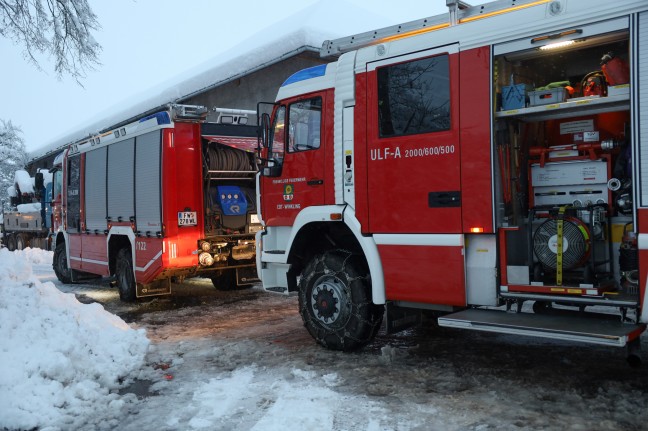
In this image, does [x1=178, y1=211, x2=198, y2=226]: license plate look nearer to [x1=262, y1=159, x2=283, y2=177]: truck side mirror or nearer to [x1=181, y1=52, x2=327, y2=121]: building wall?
[x1=262, y1=159, x2=283, y2=177]: truck side mirror

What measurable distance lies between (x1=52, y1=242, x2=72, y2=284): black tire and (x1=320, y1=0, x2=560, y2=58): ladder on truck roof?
10185 millimetres

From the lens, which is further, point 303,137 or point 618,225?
point 303,137

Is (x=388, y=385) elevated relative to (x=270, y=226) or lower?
lower

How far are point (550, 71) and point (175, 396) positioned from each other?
4.87 meters

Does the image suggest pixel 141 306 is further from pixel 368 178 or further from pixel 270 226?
pixel 368 178

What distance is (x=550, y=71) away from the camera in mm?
5973

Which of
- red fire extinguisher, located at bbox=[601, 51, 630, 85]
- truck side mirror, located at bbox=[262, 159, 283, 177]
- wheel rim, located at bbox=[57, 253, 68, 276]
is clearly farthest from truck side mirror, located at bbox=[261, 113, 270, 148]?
wheel rim, located at bbox=[57, 253, 68, 276]

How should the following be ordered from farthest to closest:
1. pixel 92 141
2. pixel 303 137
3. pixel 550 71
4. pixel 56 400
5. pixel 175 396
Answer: pixel 92 141
pixel 303 137
pixel 550 71
pixel 175 396
pixel 56 400

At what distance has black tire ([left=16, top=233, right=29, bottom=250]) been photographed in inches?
1033

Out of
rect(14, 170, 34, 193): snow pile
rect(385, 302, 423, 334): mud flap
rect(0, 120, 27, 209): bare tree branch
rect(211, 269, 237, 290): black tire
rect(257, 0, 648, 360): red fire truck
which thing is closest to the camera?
rect(257, 0, 648, 360): red fire truck

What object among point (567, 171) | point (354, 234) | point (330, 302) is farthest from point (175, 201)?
point (567, 171)

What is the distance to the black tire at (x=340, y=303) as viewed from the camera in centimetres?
647

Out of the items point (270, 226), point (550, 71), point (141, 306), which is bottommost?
point (141, 306)

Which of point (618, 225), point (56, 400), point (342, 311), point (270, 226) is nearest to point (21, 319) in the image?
point (56, 400)
